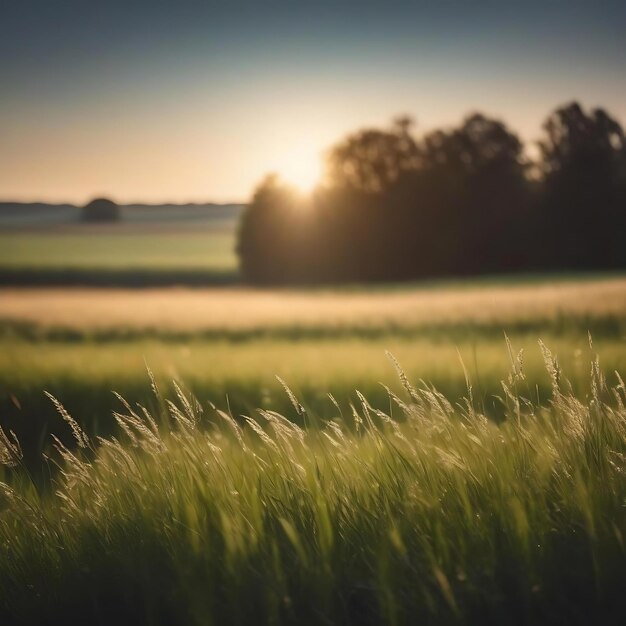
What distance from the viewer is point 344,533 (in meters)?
2.57

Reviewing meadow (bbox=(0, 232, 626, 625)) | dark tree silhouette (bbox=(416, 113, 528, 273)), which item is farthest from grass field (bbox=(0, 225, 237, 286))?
meadow (bbox=(0, 232, 626, 625))

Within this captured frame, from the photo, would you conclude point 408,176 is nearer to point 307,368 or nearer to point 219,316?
point 219,316

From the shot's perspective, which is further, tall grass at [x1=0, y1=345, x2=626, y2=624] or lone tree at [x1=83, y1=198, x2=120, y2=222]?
lone tree at [x1=83, y1=198, x2=120, y2=222]

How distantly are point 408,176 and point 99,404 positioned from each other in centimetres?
3083

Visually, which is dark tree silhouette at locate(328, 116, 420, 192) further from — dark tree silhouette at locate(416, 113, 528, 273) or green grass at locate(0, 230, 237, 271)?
green grass at locate(0, 230, 237, 271)

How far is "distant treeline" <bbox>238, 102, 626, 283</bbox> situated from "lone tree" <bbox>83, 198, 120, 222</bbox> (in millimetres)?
17804

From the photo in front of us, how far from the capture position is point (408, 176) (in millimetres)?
36781

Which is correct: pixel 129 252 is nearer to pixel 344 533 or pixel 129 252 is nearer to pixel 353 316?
pixel 353 316

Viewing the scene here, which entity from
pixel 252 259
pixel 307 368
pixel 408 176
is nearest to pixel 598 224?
pixel 408 176

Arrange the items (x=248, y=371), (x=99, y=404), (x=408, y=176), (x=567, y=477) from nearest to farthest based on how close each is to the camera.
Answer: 1. (x=567, y=477)
2. (x=99, y=404)
3. (x=248, y=371)
4. (x=408, y=176)

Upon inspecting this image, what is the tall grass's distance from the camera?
229 cm

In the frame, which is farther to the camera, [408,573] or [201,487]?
[201,487]

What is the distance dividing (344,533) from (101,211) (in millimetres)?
18630

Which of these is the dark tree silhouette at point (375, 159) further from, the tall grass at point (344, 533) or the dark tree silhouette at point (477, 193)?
the tall grass at point (344, 533)
